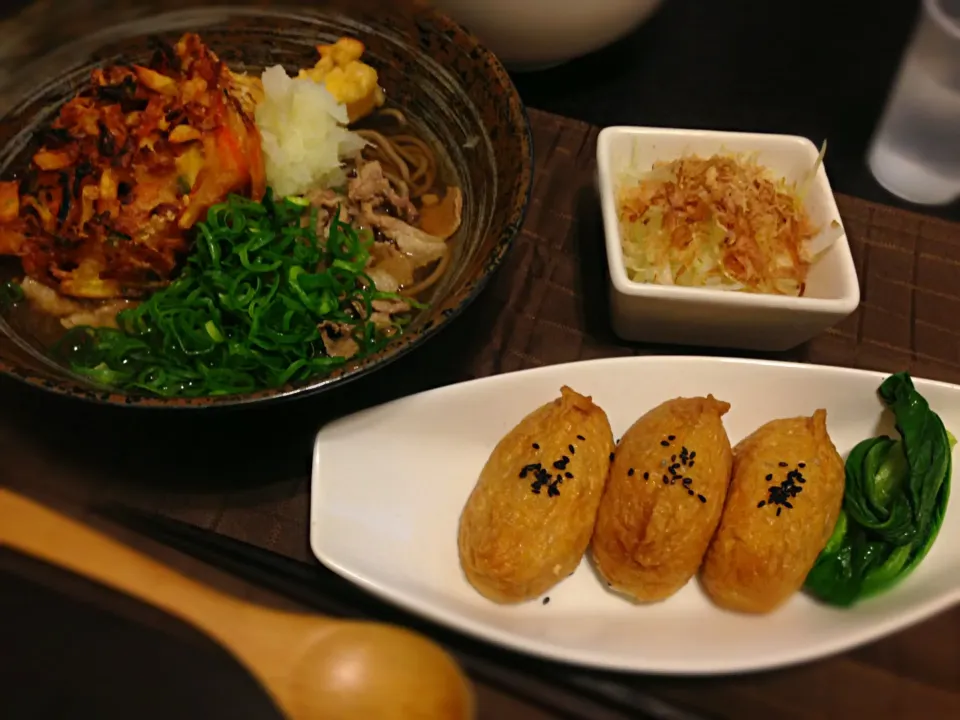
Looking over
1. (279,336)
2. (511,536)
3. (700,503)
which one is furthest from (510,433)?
(279,336)

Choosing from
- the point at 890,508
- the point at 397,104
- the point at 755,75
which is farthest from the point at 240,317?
the point at 755,75

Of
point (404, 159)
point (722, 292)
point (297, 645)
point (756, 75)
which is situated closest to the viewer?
point (297, 645)

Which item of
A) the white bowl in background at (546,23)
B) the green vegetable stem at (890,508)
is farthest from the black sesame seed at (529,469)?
the white bowl in background at (546,23)

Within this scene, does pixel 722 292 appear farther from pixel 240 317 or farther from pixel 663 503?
pixel 240 317

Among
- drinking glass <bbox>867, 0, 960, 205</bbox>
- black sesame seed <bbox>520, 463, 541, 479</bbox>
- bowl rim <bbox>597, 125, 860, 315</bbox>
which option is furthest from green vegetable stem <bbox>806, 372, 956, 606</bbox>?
drinking glass <bbox>867, 0, 960, 205</bbox>

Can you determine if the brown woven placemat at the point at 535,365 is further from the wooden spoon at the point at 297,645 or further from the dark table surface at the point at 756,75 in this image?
the dark table surface at the point at 756,75

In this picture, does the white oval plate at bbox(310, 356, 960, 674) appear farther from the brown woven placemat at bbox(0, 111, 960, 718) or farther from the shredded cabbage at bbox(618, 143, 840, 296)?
the shredded cabbage at bbox(618, 143, 840, 296)

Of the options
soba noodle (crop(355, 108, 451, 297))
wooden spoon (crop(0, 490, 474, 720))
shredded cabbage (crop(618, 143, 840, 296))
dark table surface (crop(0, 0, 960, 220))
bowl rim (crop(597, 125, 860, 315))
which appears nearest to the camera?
wooden spoon (crop(0, 490, 474, 720))
